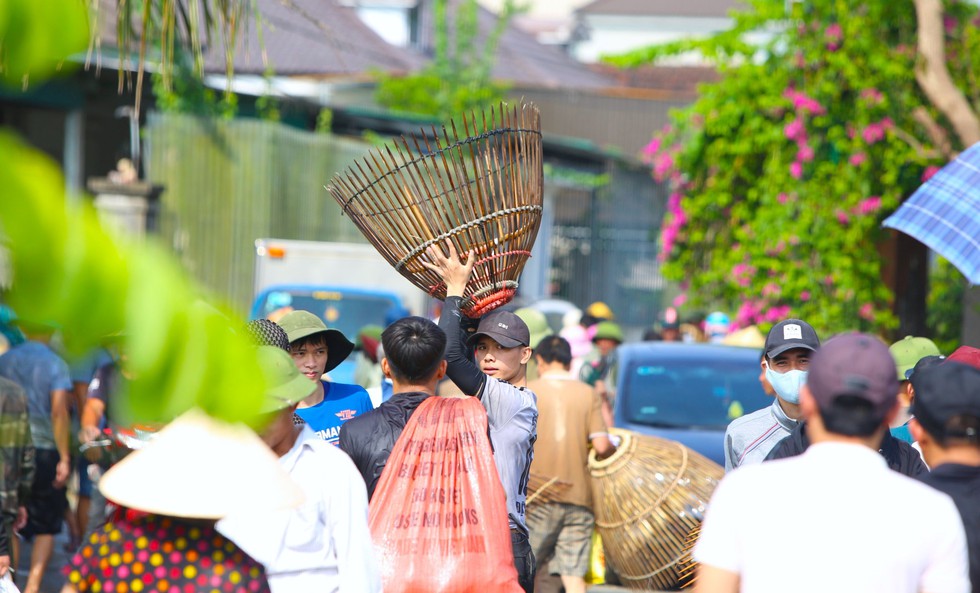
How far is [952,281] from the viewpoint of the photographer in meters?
15.3

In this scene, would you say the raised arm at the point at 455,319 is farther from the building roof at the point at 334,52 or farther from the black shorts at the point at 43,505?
the building roof at the point at 334,52

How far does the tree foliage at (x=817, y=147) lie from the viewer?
1283 centimetres

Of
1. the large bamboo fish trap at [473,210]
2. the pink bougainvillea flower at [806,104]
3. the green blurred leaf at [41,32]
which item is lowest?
the large bamboo fish trap at [473,210]

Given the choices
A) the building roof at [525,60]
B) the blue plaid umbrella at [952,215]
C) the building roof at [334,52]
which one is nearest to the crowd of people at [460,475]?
the blue plaid umbrella at [952,215]

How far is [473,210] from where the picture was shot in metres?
4.20

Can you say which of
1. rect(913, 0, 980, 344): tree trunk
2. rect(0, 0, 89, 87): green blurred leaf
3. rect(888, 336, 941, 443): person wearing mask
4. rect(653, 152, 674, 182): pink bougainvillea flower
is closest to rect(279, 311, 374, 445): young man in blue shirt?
rect(888, 336, 941, 443): person wearing mask

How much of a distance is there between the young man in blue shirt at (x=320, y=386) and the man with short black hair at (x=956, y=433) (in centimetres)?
240

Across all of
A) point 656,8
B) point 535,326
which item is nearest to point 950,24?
point 535,326

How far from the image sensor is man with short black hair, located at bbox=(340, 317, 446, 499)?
14.1ft

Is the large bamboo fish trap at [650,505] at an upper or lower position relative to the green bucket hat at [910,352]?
lower

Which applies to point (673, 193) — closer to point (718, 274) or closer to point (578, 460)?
point (718, 274)

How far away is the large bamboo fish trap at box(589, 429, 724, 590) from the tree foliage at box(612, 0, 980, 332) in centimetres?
670

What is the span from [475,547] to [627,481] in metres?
2.69

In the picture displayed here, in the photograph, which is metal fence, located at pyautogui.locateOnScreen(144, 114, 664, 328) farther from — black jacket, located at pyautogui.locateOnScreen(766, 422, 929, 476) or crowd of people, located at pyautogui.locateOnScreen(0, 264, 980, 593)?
black jacket, located at pyautogui.locateOnScreen(766, 422, 929, 476)
